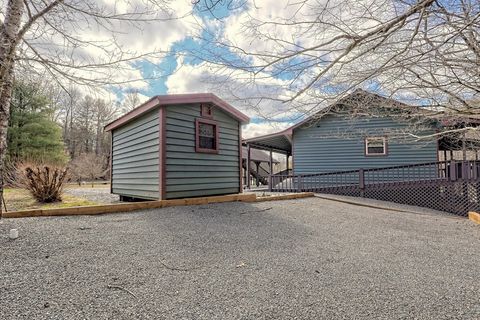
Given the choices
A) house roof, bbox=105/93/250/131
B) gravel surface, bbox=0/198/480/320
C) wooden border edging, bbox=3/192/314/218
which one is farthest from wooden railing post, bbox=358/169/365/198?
house roof, bbox=105/93/250/131

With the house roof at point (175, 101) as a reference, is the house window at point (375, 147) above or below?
A: below

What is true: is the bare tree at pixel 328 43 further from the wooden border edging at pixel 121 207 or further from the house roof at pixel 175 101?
the wooden border edging at pixel 121 207

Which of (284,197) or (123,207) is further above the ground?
(123,207)

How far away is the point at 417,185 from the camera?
9.34m

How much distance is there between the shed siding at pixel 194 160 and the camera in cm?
610

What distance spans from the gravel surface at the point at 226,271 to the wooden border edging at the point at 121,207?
12.5 inches

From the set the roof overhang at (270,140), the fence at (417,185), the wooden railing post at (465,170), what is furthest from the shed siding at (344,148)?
the wooden railing post at (465,170)

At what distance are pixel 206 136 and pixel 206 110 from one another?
27.9 inches

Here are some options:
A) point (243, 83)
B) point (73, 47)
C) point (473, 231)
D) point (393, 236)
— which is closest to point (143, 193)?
point (73, 47)

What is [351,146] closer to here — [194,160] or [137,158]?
[194,160]

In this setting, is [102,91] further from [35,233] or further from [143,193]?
[143,193]

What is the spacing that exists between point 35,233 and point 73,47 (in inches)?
114

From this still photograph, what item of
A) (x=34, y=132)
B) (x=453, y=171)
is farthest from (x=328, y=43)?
(x=34, y=132)

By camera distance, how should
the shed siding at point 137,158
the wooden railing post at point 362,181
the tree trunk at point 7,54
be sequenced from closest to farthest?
1. the tree trunk at point 7,54
2. the shed siding at point 137,158
3. the wooden railing post at point 362,181
